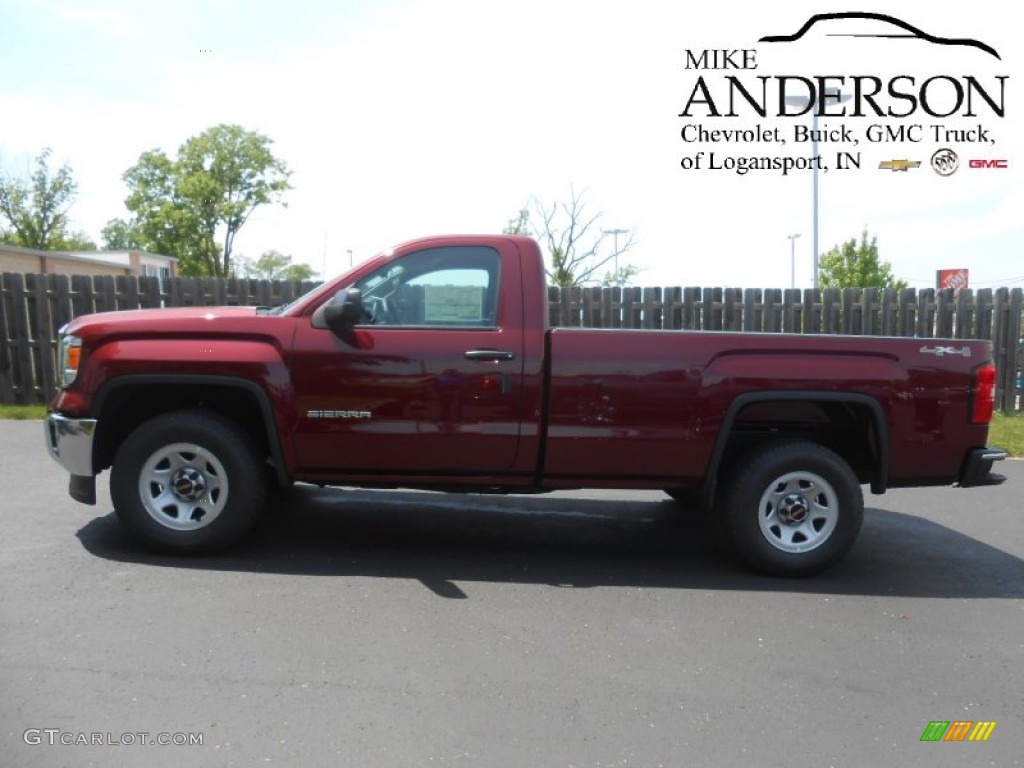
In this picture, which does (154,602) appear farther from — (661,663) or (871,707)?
(871,707)

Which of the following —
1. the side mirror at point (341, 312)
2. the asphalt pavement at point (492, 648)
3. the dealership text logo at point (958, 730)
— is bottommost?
the dealership text logo at point (958, 730)

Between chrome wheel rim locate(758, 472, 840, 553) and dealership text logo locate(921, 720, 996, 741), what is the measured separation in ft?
5.62

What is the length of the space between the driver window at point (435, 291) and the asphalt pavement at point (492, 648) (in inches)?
59.0

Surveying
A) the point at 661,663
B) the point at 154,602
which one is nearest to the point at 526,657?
the point at 661,663

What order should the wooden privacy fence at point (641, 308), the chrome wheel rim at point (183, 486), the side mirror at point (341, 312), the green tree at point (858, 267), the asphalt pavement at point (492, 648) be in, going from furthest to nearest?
1. the green tree at point (858, 267)
2. the wooden privacy fence at point (641, 308)
3. the chrome wheel rim at point (183, 486)
4. the side mirror at point (341, 312)
5. the asphalt pavement at point (492, 648)

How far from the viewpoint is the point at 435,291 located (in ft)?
16.9

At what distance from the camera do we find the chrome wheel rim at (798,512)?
5.07 m

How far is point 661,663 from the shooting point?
3.86m

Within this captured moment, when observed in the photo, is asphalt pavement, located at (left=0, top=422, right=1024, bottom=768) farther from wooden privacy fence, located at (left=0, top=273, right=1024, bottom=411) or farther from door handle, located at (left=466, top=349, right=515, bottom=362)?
wooden privacy fence, located at (left=0, top=273, right=1024, bottom=411)

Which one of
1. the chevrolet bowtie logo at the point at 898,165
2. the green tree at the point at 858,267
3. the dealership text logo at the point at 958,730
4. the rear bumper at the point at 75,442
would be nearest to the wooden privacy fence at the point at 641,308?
the chevrolet bowtie logo at the point at 898,165

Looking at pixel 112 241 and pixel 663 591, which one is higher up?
pixel 112 241

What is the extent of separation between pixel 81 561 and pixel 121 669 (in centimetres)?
166

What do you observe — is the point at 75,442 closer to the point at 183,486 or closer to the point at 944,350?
the point at 183,486

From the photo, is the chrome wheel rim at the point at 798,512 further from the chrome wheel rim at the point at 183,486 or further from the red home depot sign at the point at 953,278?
the red home depot sign at the point at 953,278
